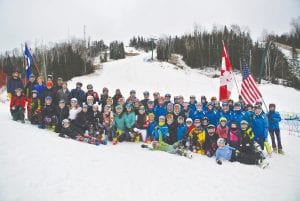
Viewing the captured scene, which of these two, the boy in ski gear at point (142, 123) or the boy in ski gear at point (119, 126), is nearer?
the boy in ski gear at point (119, 126)

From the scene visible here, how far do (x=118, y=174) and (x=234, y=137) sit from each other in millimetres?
Result: 4803

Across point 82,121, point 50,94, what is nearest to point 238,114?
point 82,121

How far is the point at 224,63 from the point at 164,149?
548 centimetres

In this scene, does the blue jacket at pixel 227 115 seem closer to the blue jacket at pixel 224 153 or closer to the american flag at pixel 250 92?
the american flag at pixel 250 92

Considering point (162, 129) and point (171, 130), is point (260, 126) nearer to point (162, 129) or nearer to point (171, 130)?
point (171, 130)

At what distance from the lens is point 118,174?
707cm

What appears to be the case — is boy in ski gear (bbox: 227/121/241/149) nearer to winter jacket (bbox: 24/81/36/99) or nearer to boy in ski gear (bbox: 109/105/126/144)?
boy in ski gear (bbox: 109/105/126/144)

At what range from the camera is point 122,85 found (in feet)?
143

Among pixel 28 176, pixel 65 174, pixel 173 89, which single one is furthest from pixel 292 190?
pixel 173 89

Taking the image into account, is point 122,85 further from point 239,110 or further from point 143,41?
point 143,41

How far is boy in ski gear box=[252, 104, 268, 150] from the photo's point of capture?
1074cm

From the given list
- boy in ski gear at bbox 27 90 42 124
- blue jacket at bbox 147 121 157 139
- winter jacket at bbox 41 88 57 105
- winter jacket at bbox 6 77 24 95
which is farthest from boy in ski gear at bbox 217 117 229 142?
winter jacket at bbox 6 77 24 95

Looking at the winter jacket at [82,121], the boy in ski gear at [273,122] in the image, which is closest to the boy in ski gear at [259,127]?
the boy in ski gear at [273,122]

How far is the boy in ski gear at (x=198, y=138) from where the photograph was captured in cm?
1015
